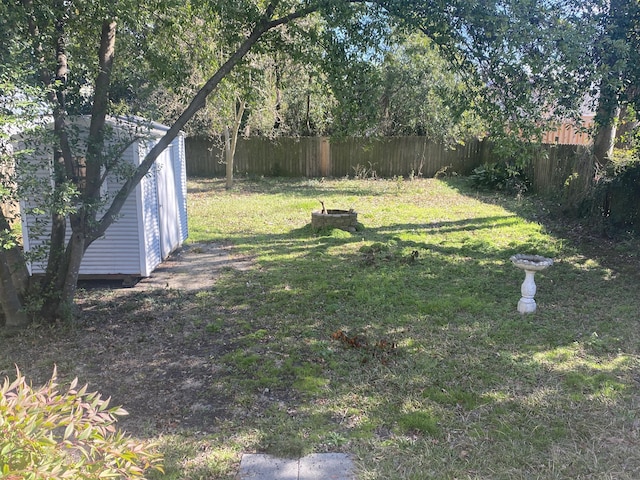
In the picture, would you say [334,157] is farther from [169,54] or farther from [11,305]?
[11,305]

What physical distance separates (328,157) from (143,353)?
14.8m

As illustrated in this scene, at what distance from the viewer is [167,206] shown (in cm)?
724

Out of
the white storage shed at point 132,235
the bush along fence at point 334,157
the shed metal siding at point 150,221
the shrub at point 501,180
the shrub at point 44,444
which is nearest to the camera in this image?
the shrub at point 44,444

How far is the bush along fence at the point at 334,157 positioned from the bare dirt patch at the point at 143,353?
12.6m

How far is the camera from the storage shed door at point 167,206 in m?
6.87

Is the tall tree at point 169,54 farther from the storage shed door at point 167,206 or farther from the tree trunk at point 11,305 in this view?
the storage shed door at point 167,206

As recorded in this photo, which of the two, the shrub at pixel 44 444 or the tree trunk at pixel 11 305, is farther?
the tree trunk at pixel 11 305

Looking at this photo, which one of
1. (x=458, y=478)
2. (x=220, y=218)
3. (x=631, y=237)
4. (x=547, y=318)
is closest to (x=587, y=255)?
(x=631, y=237)

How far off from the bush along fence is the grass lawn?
10.2 meters

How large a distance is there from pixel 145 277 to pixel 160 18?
10.4ft

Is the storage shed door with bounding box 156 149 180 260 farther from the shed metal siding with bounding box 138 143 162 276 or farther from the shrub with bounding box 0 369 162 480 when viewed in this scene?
the shrub with bounding box 0 369 162 480

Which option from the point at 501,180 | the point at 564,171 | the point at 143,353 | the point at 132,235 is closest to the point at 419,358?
the point at 143,353

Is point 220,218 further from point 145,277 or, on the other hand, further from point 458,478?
point 458,478

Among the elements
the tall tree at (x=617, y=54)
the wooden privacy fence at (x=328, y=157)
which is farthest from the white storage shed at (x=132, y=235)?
the wooden privacy fence at (x=328, y=157)
